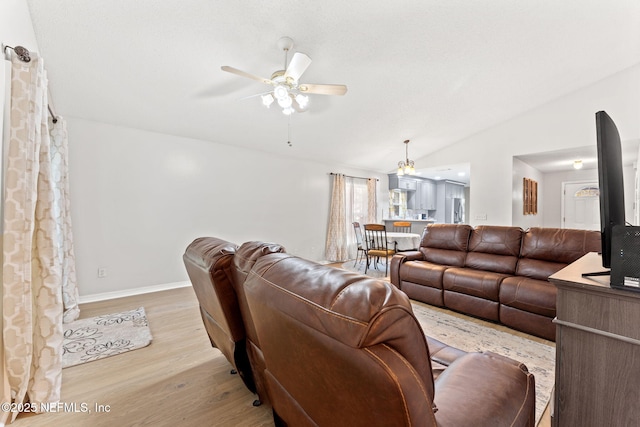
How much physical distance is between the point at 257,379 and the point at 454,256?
2.85 meters

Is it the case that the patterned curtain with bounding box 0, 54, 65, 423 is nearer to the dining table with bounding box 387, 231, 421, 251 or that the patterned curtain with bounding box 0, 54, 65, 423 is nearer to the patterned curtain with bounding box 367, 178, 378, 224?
the dining table with bounding box 387, 231, 421, 251

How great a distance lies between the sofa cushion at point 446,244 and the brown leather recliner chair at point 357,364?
2.54m

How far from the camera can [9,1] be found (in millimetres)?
1573

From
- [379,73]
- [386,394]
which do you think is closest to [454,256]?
[379,73]

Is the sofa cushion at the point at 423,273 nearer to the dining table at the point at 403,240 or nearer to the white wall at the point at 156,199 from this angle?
the dining table at the point at 403,240

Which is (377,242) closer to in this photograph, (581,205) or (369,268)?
(369,268)

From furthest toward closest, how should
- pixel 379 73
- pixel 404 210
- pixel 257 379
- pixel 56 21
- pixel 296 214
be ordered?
pixel 404 210, pixel 296 214, pixel 379 73, pixel 56 21, pixel 257 379

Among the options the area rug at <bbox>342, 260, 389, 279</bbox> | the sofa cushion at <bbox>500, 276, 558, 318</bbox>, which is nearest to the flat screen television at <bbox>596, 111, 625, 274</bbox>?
the sofa cushion at <bbox>500, 276, 558, 318</bbox>

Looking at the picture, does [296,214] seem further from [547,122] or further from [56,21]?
[547,122]

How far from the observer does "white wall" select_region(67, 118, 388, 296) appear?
346 cm

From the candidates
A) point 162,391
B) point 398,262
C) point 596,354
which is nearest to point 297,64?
point 596,354

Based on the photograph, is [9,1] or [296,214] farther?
[296,214]

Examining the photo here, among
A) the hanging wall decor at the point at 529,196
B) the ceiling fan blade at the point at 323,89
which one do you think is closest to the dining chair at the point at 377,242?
the ceiling fan blade at the point at 323,89

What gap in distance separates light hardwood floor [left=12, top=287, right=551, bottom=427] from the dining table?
11.5 ft
